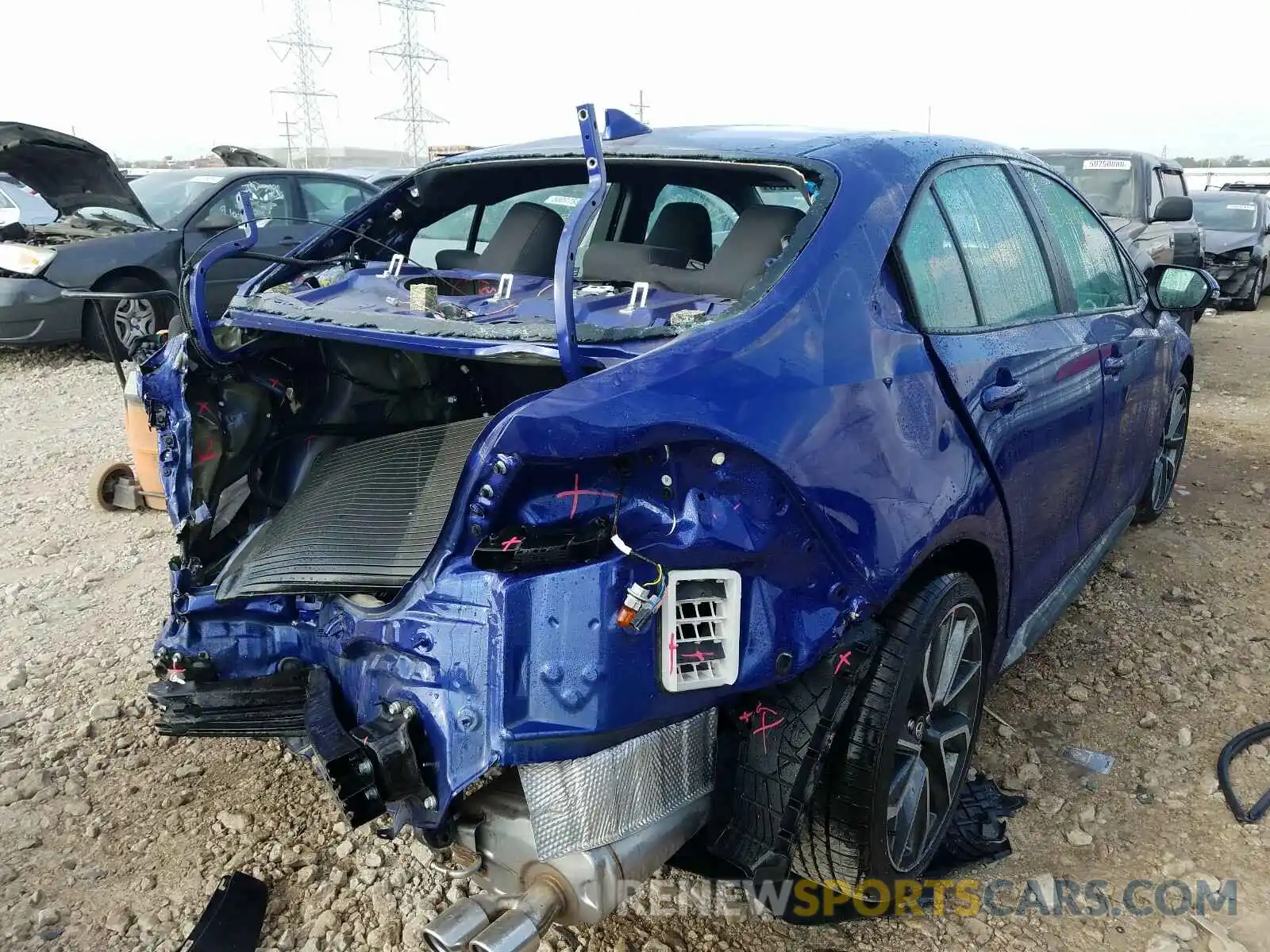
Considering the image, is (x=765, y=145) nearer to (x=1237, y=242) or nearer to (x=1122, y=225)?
(x=1122, y=225)

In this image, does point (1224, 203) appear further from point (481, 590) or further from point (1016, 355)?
point (481, 590)

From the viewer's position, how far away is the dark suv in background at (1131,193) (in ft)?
25.8

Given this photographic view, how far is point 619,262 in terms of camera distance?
8.83 ft

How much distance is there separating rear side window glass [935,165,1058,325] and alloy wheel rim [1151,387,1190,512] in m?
1.96

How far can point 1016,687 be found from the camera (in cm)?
327

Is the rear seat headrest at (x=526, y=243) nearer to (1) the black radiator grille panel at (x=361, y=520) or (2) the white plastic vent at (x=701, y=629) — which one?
(1) the black radiator grille panel at (x=361, y=520)

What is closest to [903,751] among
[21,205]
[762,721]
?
[762,721]

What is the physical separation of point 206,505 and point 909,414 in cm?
193

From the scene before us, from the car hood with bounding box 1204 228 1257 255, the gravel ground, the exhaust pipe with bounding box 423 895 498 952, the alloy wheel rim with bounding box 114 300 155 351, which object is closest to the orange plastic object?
the gravel ground

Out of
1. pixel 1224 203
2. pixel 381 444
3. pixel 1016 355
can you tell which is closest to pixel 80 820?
pixel 381 444

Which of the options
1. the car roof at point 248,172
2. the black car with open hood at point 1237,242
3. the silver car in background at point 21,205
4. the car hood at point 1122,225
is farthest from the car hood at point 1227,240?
the silver car in background at point 21,205

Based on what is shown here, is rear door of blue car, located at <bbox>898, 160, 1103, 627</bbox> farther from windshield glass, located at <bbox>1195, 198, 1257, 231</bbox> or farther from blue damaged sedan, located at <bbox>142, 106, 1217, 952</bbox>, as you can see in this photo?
windshield glass, located at <bbox>1195, 198, 1257, 231</bbox>

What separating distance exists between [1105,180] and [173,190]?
847 centimetres

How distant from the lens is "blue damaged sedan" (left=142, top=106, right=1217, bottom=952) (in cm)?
169
